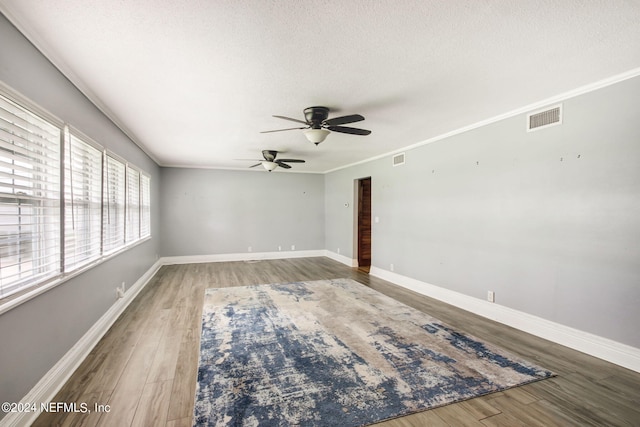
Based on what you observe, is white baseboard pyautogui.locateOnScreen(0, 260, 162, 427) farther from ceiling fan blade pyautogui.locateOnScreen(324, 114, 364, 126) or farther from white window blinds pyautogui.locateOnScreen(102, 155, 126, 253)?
ceiling fan blade pyautogui.locateOnScreen(324, 114, 364, 126)

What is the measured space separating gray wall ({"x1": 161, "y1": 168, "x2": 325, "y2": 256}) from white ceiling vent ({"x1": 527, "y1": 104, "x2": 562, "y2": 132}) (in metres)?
5.85

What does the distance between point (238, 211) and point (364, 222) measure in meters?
3.33

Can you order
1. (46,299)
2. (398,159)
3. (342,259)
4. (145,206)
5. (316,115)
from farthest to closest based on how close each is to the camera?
(342,259) → (145,206) → (398,159) → (316,115) → (46,299)

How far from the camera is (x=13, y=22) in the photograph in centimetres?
171

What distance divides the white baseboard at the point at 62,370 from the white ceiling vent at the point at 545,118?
15.9 ft

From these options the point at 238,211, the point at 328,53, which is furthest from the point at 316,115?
the point at 238,211

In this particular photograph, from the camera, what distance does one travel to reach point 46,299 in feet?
6.86

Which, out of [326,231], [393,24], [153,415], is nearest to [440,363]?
[153,415]

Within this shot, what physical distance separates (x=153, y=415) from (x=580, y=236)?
3.88 metres

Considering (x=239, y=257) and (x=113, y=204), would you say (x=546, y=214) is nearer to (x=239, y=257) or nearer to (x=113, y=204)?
(x=113, y=204)

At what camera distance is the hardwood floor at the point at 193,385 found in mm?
1917

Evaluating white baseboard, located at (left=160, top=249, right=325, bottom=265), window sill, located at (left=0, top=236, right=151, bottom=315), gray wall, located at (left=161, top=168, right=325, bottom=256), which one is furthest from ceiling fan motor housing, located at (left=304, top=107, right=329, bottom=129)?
white baseboard, located at (left=160, top=249, right=325, bottom=265)

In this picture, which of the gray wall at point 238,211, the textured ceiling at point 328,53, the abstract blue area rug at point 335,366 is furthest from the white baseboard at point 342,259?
the textured ceiling at point 328,53

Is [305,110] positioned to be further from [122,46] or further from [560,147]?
[560,147]
